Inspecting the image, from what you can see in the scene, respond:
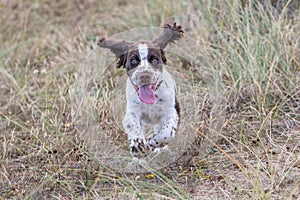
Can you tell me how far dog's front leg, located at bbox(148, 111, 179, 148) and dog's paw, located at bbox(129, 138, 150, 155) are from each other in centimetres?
4

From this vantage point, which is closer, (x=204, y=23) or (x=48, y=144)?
(x=48, y=144)

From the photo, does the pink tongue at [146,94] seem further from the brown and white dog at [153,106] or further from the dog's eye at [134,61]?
the dog's eye at [134,61]

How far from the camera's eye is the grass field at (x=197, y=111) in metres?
3.75

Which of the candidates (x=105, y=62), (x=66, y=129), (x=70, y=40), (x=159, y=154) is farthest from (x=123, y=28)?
(x=159, y=154)

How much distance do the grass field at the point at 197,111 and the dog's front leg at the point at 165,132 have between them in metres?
0.16

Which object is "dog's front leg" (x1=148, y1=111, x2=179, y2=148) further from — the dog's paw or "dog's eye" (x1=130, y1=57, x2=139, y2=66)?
"dog's eye" (x1=130, y1=57, x2=139, y2=66)

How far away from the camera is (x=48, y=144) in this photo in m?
4.38

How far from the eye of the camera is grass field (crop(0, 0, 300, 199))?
3.75m

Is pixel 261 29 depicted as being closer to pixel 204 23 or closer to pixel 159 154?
pixel 204 23

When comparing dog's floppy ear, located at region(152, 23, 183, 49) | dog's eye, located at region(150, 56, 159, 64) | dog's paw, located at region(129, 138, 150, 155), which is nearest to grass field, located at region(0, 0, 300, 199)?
dog's paw, located at region(129, 138, 150, 155)

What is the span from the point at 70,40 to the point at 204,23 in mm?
1355

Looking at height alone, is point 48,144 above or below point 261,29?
below

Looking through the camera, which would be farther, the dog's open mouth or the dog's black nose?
the dog's open mouth

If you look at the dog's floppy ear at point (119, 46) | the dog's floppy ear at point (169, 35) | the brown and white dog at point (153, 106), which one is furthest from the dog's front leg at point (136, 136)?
the dog's floppy ear at point (169, 35)
